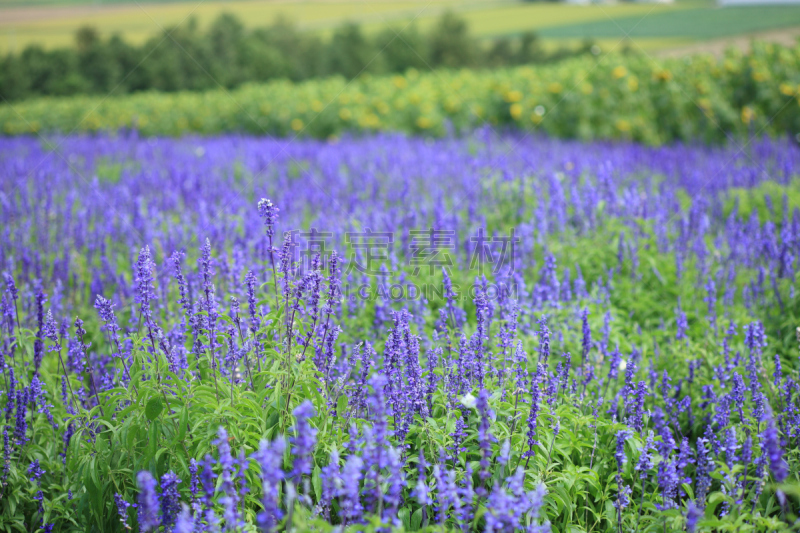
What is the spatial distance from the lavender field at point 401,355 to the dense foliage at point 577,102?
139 inches

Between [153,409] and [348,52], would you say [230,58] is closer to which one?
[348,52]

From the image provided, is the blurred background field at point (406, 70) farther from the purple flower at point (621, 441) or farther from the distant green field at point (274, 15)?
the purple flower at point (621, 441)

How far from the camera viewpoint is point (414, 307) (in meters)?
3.72

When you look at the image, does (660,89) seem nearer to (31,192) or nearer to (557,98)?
(557,98)

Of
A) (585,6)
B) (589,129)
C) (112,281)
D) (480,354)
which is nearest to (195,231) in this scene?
(112,281)

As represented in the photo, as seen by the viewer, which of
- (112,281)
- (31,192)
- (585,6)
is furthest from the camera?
(585,6)

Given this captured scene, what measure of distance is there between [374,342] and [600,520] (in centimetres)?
153

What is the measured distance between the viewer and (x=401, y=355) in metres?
2.57

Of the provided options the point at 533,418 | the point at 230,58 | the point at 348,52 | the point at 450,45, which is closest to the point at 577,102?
→ the point at 533,418

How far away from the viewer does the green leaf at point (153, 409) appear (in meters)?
2.23

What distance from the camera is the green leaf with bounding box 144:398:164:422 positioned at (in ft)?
7.33

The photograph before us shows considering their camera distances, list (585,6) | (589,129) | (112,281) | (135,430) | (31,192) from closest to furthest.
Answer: (135,430)
(112,281)
(31,192)
(589,129)
(585,6)

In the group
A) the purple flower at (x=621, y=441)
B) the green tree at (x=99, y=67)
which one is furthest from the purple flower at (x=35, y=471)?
the green tree at (x=99, y=67)

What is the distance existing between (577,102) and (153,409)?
10.4m
